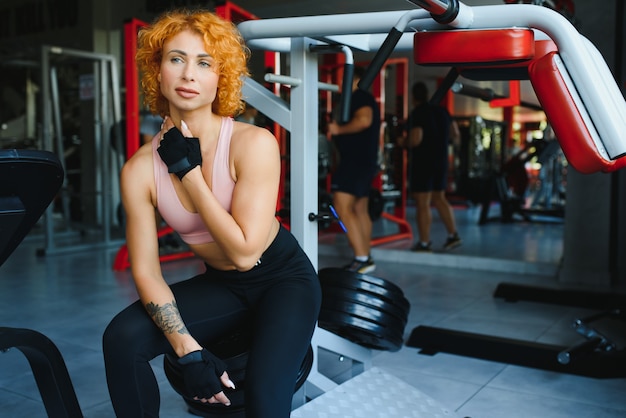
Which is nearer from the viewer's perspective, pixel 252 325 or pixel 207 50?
pixel 207 50

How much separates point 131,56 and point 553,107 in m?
3.70

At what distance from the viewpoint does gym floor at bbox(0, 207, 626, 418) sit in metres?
2.18

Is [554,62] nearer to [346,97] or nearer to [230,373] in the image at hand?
[346,97]

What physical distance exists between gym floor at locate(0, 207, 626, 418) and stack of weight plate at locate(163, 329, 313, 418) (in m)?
0.62

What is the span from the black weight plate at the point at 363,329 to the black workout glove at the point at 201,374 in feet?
2.31

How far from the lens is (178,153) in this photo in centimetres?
128

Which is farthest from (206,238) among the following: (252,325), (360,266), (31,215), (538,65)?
(360,266)

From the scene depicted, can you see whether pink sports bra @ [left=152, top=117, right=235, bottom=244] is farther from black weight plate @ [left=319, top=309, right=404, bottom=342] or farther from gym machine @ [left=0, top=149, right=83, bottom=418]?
black weight plate @ [left=319, top=309, right=404, bottom=342]

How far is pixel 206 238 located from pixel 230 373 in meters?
0.31

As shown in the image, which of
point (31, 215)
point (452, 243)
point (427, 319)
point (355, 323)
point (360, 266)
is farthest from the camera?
point (452, 243)

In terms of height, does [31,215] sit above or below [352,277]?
above

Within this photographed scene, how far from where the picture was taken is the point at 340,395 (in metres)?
1.86

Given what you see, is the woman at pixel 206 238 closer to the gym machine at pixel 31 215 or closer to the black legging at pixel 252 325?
the black legging at pixel 252 325

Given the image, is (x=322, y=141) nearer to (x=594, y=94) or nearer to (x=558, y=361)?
(x=558, y=361)
